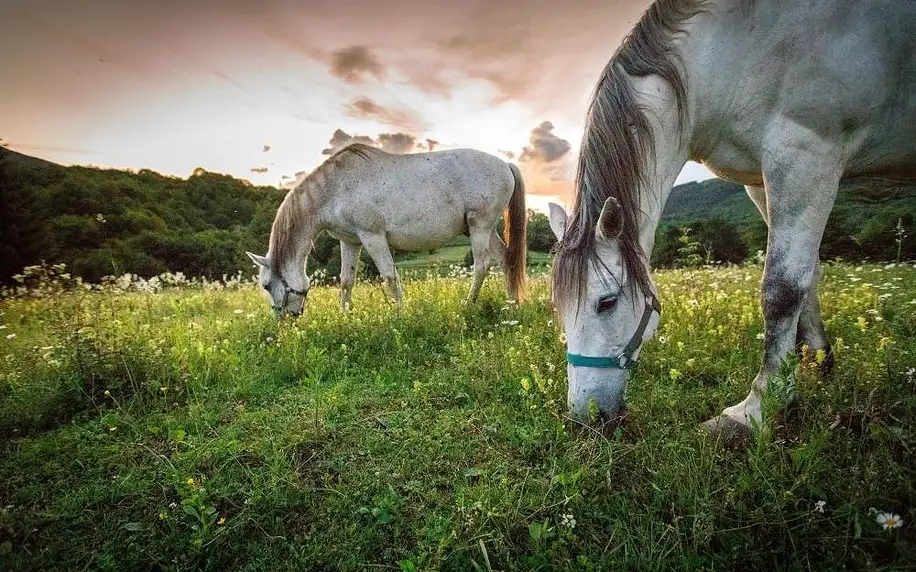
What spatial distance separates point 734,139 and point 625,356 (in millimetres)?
1474

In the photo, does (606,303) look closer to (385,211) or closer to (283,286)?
(385,211)

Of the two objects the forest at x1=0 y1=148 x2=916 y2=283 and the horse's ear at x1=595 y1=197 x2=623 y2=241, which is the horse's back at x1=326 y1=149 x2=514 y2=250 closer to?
the forest at x1=0 y1=148 x2=916 y2=283

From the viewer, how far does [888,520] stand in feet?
4.34

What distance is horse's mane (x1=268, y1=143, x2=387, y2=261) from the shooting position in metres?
5.92

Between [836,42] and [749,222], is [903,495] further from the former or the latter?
[749,222]

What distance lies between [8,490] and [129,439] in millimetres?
559

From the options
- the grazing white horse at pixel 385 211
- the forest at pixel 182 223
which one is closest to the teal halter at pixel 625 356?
the grazing white horse at pixel 385 211

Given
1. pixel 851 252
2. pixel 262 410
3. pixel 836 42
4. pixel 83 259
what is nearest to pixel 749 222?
pixel 851 252

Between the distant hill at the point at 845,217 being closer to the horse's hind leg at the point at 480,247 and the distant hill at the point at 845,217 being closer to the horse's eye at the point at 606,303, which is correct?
the horse's eye at the point at 606,303

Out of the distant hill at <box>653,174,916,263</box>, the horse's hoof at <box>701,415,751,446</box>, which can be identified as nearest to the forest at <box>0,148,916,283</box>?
the distant hill at <box>653,174,916,263</box>

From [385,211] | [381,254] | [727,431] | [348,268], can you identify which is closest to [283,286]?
[348,268]

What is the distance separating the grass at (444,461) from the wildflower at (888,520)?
5cm

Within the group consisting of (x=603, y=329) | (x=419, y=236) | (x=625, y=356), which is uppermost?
(x=419, y=236)

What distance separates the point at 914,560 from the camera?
125cm
